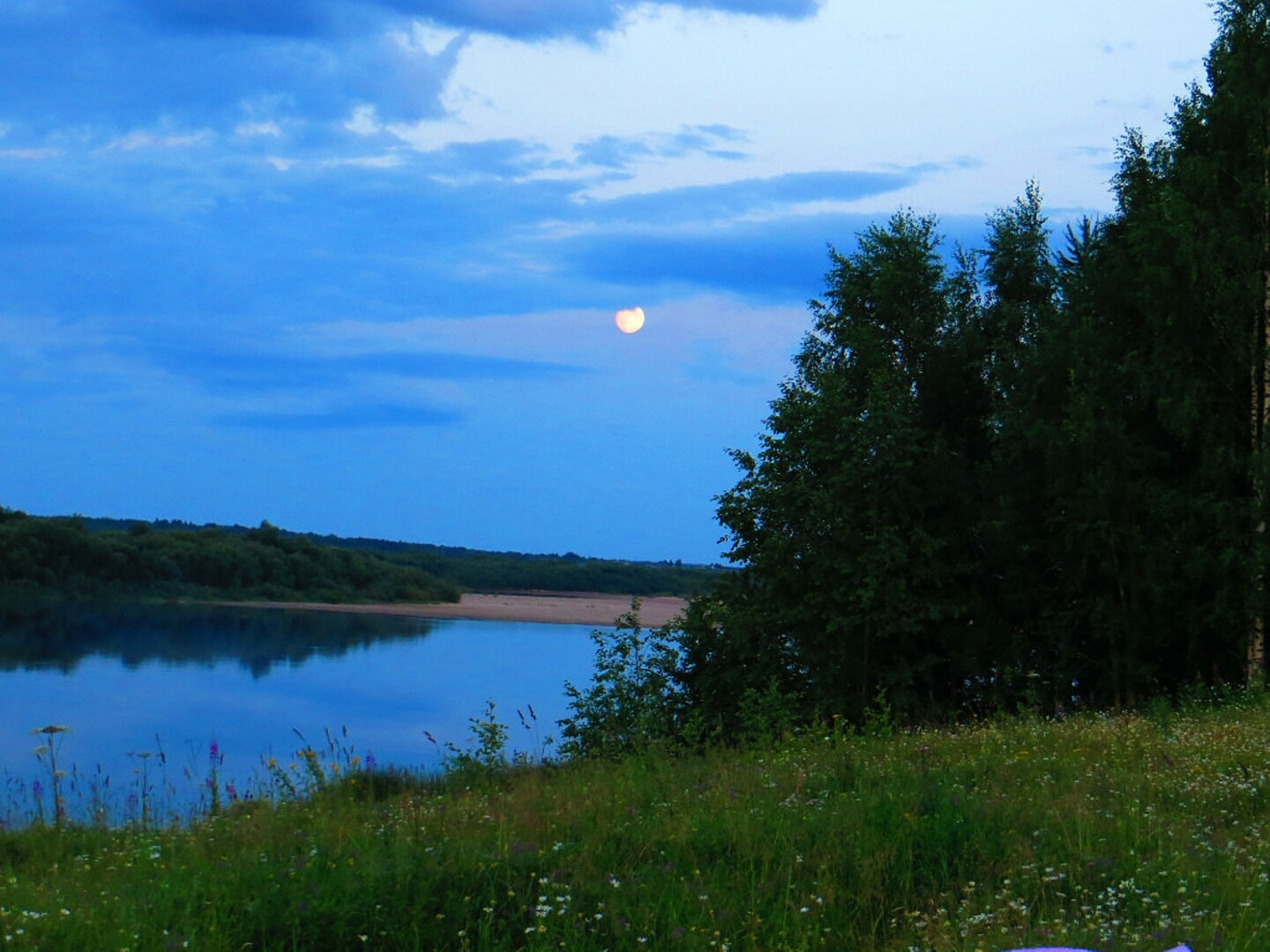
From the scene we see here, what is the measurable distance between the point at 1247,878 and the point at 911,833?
177 cm

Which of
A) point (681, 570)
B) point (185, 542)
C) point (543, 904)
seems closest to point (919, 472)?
point (543, 904)

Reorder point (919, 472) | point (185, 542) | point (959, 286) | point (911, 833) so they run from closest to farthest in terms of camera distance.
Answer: point (911, 833) < point (919, 472) < point (959, 286) < point (185, 542)

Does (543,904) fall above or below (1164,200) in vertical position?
below

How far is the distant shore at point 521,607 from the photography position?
64.1 meters

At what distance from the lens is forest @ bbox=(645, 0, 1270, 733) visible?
2142 cm

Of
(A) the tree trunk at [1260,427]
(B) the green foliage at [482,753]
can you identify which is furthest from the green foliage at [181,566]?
(A) the tree trunk at [1260,427]

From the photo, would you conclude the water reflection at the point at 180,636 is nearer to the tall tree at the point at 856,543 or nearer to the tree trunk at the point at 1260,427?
the tall tree at the point at 856,543

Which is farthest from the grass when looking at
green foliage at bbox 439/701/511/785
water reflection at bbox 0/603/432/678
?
water reflection at bbox 0/603/432/678

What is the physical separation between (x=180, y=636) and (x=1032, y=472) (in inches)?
1261

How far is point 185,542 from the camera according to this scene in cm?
5816

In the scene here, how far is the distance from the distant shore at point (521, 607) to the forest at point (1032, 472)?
22003 millimetres

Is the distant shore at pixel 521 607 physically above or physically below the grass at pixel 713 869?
below

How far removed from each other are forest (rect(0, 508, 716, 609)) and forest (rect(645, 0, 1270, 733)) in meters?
4.11

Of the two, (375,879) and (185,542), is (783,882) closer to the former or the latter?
(375,879)
